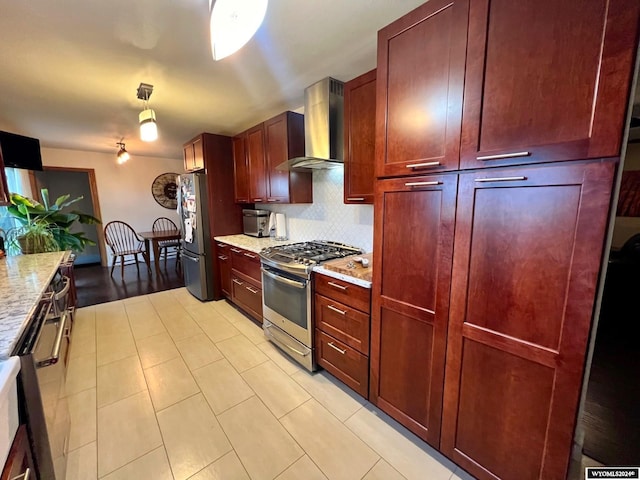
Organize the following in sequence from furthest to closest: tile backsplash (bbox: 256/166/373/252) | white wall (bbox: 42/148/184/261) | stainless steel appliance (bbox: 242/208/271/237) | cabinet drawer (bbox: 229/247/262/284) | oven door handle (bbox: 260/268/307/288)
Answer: white wall (bbox: 42/148/184/261), stainless steel appliance (bbox: 242/208/271/237), cabinet drawer (bbox: 229/247/262/284), tile backsplash (bbox: 256/166/373/252), oven door handle (bbox: 260/268/307/288)

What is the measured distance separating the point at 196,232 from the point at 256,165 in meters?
1.16

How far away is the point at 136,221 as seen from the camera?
5.58m

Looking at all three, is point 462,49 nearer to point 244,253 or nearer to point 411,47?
point 411,47

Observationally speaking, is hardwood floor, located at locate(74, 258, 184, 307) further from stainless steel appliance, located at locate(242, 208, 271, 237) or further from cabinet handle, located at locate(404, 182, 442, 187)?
cabinet handle, located at locate(404, 182, 442, 187)

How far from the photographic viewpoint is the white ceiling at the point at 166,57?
1.34m

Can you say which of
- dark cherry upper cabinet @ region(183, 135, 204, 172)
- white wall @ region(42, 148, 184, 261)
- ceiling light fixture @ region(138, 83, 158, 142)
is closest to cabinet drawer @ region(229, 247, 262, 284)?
dark cherry upper cabinet @ region(183, 135, 204, 172)

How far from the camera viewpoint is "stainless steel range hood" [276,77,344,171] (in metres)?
2.10

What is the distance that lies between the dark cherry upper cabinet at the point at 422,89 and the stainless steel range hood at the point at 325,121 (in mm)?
771

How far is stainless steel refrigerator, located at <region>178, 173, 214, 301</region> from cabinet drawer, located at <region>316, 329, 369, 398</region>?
2076 millimetres

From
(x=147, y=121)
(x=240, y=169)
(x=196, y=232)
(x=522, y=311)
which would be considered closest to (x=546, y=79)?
(x=522, y=311)

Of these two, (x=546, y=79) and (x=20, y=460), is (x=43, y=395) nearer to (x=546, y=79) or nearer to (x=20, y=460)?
(x=20, y=460)

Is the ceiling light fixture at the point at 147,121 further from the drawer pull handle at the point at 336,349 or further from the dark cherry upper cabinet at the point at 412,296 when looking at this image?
the drawer pull handle at the point at 336,349

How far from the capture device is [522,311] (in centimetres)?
100

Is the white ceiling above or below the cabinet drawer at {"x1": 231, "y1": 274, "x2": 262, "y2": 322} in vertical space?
above
